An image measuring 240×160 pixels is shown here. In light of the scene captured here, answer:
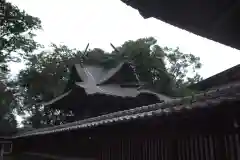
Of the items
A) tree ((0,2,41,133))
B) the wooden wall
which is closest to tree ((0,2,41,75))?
tree ((0,2,41,133))

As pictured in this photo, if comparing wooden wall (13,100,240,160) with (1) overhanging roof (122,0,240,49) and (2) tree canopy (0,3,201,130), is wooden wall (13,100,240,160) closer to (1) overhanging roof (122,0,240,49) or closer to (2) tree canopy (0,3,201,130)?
(1) overhanging roof (122,0,240,49)

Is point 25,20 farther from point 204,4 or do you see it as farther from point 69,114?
point 204,4

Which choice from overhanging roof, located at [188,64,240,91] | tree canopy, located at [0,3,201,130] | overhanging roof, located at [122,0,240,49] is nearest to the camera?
overhanging roof, located at [122,0,240,49]

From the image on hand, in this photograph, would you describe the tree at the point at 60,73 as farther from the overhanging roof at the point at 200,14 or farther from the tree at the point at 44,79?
the overhanging roof at the point at 200,14

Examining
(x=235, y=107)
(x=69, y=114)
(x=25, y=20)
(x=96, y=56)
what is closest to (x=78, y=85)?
(x=69, y=114)

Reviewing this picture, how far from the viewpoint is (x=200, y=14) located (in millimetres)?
2820

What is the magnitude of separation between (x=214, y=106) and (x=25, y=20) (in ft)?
78.6

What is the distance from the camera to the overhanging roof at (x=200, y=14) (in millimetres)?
2678

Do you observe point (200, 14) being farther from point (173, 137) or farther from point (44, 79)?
point (44, 79)

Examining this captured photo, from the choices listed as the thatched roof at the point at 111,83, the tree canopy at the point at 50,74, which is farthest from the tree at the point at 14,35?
the thatched roof at the point at 111,83

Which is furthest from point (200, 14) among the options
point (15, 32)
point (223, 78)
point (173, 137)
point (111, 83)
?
point (15, 32)

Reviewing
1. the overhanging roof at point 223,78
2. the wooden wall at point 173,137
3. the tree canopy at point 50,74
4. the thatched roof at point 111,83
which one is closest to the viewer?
the wooden wall at point 173,137

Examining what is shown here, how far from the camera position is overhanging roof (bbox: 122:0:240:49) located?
8.79 feet

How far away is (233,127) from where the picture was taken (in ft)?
12.2
